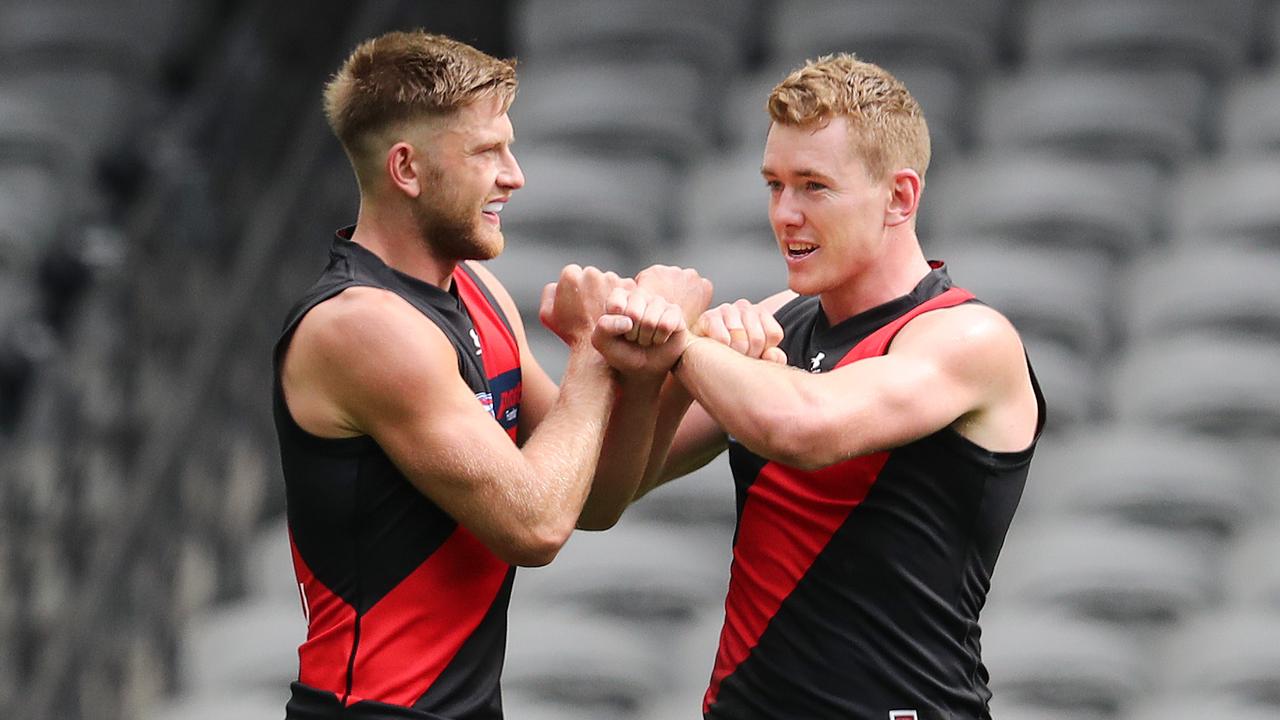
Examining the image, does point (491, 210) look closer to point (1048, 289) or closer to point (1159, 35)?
point (1048, 289)

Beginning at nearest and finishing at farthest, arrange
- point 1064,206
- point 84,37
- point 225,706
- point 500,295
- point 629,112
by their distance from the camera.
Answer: point 500,295 < point 225,706 < point 1064,206 < point 629,112 < point 84,37

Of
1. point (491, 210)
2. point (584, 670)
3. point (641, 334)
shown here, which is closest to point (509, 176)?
point (491, 210)

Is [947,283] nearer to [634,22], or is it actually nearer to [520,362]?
[520,362]

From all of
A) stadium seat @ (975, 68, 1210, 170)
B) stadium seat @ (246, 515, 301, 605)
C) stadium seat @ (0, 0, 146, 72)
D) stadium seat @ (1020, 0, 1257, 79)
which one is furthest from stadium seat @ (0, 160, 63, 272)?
stadium seat @ (1020, 0, 1257, 79)

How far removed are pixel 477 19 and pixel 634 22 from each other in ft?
1.65

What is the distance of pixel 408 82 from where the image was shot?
2803 mm

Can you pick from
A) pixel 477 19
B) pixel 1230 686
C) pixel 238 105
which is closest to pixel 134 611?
pixel 238 105

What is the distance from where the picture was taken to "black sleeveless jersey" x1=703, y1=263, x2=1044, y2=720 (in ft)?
9.09

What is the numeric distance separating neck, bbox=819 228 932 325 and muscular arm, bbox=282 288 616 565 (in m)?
0.46

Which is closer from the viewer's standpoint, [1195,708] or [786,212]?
[786,212]

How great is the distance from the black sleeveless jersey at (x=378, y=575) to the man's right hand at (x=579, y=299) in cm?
24

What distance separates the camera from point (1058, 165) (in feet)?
18.4

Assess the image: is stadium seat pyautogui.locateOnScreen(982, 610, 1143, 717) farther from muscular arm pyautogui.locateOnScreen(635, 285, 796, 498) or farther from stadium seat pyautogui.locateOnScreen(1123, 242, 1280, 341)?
muscular arm pyautogui.locateOnScreen(635, 285, 796, 498)

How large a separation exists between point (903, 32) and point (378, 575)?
3.39 metres
